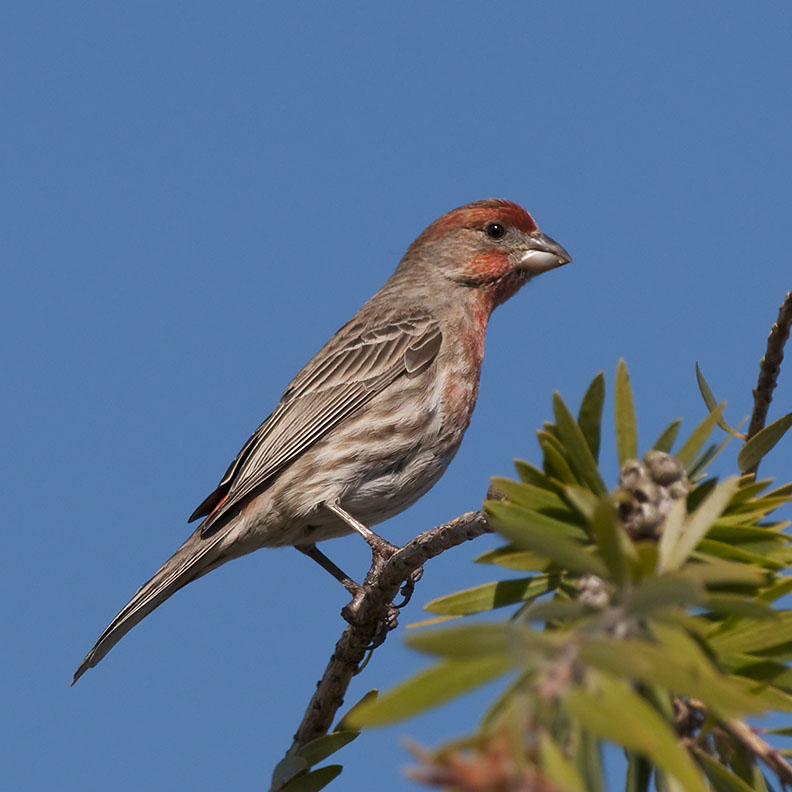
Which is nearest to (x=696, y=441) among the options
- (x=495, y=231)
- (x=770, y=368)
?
(x=770, y=368)

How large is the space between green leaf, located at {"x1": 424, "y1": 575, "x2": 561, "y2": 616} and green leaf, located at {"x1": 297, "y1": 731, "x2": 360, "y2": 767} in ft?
4.50

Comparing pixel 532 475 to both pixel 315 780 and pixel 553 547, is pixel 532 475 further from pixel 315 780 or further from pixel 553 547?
pixel 315 780

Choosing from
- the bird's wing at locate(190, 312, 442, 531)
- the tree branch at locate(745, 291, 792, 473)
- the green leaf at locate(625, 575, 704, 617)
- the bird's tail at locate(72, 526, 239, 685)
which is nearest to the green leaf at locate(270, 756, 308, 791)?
the tree branch at locate(745, 291, 792, 473)

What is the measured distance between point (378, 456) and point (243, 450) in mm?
1131

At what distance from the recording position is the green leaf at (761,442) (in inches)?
89.0

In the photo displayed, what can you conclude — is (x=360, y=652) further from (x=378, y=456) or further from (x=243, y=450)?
(x=243, y=450)

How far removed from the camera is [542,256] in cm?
765

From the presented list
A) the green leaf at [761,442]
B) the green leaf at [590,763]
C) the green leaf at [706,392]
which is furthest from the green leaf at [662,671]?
the green leaf at [706,392]

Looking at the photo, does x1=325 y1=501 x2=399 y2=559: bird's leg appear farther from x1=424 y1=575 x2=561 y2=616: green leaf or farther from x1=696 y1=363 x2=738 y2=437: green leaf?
x1=424 y1=575 x2=561 y2=616: green leaf

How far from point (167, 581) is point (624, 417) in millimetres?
4741

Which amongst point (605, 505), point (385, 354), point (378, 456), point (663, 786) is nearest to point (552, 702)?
point (605, 505)

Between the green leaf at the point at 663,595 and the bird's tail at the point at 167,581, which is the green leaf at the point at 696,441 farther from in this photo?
the bird's tail at the point at 167,581

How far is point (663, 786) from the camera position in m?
1.34

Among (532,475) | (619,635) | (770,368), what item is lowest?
(619,635)
